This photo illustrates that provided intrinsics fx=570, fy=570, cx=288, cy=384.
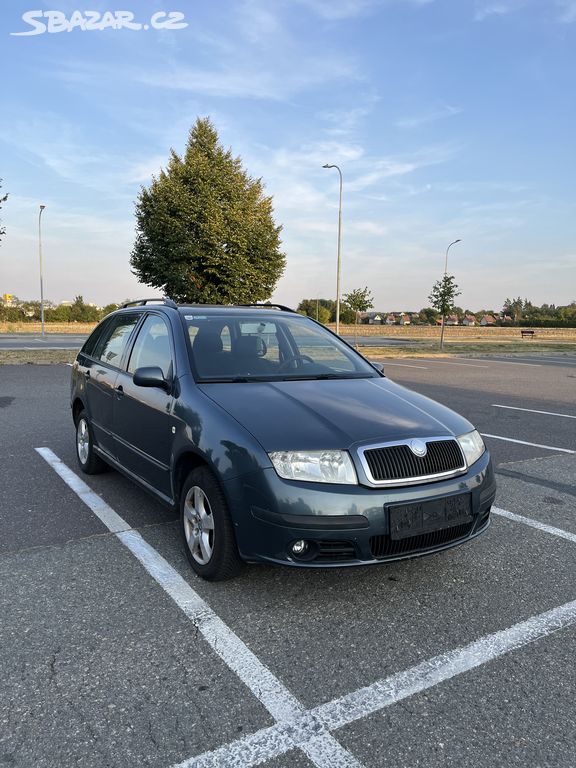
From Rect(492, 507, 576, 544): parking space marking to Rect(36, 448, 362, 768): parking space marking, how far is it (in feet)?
8.30

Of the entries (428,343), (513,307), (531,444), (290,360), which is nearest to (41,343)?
(428,343)

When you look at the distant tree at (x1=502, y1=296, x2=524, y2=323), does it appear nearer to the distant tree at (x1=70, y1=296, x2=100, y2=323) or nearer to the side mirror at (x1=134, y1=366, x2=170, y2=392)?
the distant tree at (x1=70, y1=296, x2=100, y2=323)

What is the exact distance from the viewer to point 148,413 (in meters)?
3.83

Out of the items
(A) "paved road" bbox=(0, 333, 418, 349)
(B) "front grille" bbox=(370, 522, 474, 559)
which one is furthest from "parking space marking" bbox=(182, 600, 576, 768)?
(A) "paved road" bbox=(0, 333, 418, 349)

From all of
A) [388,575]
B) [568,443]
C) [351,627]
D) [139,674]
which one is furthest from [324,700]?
[568,443]

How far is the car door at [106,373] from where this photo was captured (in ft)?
15.1

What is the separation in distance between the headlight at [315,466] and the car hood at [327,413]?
0.04m

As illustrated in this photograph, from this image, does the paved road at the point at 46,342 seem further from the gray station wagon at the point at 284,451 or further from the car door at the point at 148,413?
the gray station wagon at the point at 284,451

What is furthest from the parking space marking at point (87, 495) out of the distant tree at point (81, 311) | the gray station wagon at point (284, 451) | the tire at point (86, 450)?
the distant tree at point (81, 311)

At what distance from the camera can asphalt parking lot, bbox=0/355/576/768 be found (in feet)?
6.61

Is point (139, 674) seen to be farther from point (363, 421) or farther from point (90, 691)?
point (363, 421)

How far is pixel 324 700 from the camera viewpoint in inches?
88.4

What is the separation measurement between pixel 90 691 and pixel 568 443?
6.48 metres

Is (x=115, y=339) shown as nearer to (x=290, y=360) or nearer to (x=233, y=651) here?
(x=290, y=360)
